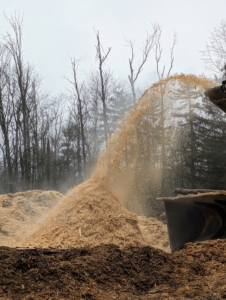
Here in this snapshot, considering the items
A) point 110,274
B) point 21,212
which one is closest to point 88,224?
point 110,274

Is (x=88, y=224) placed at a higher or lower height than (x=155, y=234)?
higher

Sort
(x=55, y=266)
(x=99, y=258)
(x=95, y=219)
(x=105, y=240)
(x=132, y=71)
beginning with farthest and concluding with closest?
1. (x=132, y=71)
2. (x=95, y=219)
3. (x=105, y=240)
4. (x=99, y=258)
5. (x=55, y=266)

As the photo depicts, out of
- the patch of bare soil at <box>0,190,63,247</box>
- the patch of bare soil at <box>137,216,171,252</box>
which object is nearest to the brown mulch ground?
the patch of bare soil at <box>137,216,171,252</box>

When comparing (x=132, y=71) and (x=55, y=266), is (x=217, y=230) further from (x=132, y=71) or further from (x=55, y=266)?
(x=132, y=71)

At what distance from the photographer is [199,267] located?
4.48 metres

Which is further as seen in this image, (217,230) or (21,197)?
(21,197)

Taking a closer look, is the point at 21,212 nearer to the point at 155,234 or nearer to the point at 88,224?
the point at 155,234

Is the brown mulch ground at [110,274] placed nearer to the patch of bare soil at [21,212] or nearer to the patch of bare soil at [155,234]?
the patch of bare soil at [155,234]

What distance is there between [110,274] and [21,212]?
8017mm

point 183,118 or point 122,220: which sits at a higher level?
point 183,118

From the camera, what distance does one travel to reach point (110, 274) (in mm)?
4078

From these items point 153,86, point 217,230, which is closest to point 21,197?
point 153,86

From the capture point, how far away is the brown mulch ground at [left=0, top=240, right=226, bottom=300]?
346 cm

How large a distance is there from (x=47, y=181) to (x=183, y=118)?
48.9ft
